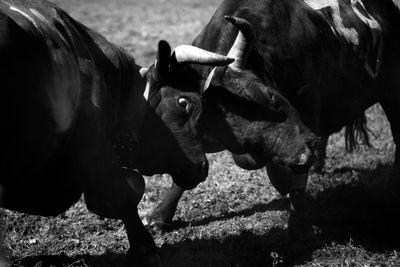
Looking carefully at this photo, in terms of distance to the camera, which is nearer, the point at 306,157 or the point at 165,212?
the point at 306,157

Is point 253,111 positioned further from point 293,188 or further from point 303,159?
point 293,188

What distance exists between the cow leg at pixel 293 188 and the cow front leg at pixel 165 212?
35.1 inches

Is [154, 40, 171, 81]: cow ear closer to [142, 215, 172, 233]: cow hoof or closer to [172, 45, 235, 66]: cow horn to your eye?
[172, 45, 235, 66]: cow horn

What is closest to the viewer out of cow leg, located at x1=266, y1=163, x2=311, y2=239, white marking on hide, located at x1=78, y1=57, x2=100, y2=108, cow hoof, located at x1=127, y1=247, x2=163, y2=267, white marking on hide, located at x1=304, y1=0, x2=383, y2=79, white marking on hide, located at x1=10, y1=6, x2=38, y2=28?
white marking on hide, located at x1=10, y1=6, x2=38, y2=28

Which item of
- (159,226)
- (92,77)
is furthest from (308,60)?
(92,77)

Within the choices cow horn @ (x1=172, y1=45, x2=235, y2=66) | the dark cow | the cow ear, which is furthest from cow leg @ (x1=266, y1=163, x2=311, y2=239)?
the cow ear

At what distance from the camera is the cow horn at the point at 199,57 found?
5.01m

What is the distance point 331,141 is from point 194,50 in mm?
4008

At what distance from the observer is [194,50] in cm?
507

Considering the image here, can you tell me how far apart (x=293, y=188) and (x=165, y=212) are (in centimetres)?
117

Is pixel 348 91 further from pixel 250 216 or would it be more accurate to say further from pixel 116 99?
pixel 116 99

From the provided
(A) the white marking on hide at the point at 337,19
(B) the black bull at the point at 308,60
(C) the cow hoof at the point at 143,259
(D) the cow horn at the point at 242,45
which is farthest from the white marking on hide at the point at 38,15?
(A) the white marking on hide at the point at 337,19

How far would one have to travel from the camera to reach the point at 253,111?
5230 millimetres

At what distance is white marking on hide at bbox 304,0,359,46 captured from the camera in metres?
6.15
